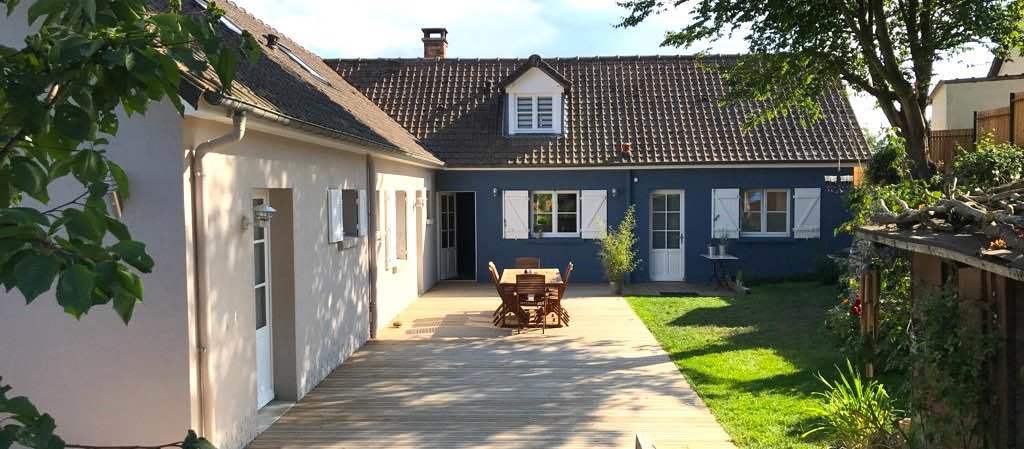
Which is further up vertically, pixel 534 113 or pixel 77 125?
pixel 534 113

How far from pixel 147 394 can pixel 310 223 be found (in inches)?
122

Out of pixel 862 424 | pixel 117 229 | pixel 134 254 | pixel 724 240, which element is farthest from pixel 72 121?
pixel 724 240

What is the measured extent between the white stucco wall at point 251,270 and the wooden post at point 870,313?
17.3 feet

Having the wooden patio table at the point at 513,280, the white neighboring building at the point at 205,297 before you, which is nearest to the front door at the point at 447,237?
the wooden patio table at the point at 513,280

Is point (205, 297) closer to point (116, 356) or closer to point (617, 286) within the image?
point (116, 356)

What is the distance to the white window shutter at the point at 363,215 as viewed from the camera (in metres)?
10.7

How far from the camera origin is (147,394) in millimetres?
5656

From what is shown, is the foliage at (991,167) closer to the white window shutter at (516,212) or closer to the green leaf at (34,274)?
the green leaf at (34,274)

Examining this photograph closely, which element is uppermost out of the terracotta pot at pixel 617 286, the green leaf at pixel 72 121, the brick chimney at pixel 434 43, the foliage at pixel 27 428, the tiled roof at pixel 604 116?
the brick chimney at pixel 434 43

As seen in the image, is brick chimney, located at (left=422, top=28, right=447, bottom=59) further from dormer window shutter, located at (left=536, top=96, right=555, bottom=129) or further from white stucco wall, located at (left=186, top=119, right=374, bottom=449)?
white stucco wall, located at (left=186, top=119, right=374, bottom=449)

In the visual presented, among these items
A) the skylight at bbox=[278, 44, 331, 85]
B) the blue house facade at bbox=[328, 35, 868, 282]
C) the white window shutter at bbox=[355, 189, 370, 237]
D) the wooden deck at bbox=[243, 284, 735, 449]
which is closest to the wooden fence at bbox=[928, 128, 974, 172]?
the blue house facade at bbox=[328, 35, 868, 282]

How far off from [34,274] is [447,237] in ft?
55.5

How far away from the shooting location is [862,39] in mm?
10203

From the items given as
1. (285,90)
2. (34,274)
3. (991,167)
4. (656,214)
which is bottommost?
(656,214)
